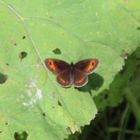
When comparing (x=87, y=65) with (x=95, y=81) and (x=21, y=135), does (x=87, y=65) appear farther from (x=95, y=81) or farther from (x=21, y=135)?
(x=21, y=135)

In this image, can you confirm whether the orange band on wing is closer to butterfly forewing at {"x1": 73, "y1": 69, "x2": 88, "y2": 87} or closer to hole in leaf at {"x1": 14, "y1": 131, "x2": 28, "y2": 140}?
butterfly forewing at {"x1": 73, "y1": 69, "x2": 88, "y2": 87}

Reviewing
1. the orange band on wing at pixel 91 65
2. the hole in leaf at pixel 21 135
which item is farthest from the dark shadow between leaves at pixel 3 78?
the orange band on wing at pixel 91 65

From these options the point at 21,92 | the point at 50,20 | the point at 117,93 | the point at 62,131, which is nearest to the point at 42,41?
the point at 50,20

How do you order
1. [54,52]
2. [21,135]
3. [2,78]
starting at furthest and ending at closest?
[54,52], [2,78], [21,135]

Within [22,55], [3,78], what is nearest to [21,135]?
[3,78]

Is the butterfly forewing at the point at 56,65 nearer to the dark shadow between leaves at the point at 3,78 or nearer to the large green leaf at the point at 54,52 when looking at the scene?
the large green leaf at the point at 54,52

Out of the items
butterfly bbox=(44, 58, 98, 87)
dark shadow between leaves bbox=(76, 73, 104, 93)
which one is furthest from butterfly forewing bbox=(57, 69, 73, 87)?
dark shadow between leaves bbox=(76, 73, 104, 93)

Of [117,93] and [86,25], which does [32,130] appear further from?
[117,93]
